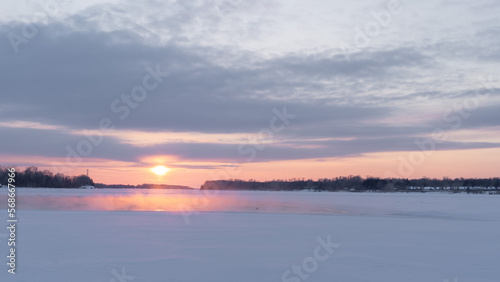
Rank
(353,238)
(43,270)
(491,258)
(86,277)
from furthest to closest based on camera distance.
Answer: (353,238) < (491,258) < (43,270) < (86,277)

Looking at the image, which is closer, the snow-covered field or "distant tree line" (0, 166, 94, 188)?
the snow-covered field

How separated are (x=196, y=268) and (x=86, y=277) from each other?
1.81m

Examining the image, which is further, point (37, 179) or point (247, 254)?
point (37, 179)

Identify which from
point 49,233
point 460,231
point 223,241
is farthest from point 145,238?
point 460,231

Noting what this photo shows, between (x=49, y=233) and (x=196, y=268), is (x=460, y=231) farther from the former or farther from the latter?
(x=49, y=233)

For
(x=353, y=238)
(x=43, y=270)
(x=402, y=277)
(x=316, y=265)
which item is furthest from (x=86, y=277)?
(x=353, y=238)

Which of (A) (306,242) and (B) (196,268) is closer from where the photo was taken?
(B) (196,268)

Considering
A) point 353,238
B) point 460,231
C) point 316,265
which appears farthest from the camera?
point 460,231

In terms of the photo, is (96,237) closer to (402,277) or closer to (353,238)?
(353,238)

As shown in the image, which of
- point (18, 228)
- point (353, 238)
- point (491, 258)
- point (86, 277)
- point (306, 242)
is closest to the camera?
point (86, 277)

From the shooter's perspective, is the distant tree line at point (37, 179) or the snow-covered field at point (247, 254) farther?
the distant tree line at point (37, 179)

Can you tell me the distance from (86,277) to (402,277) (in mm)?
5076

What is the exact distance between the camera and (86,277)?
689 centimetres

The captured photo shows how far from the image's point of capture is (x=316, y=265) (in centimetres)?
812
